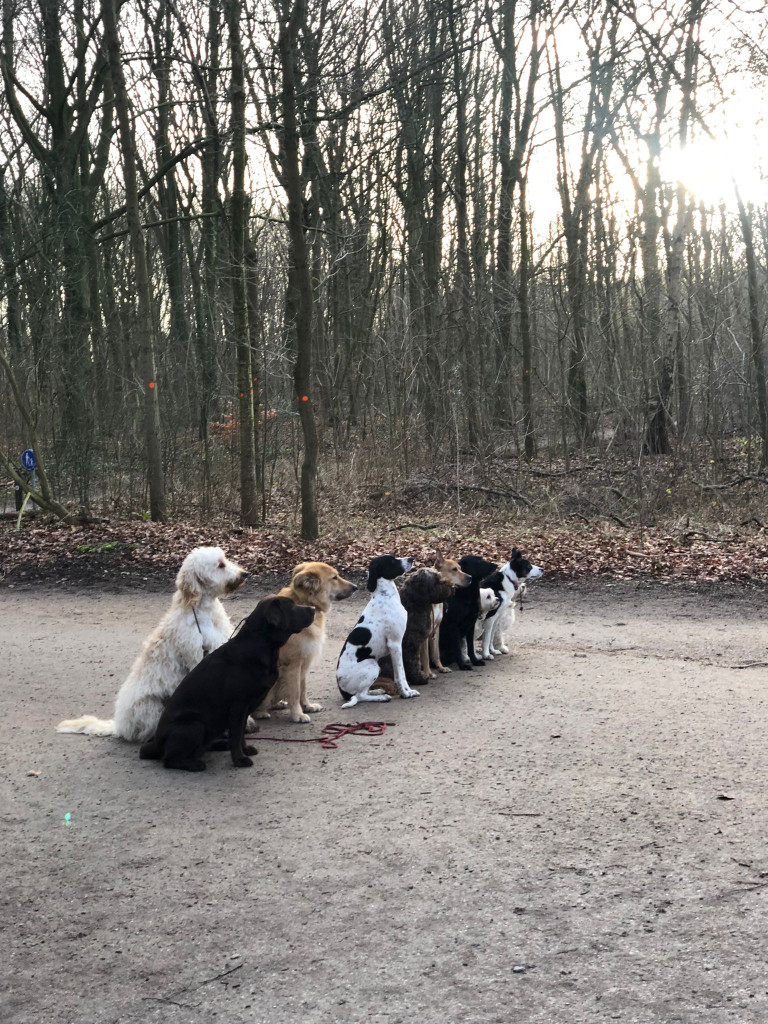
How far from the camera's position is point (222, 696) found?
6.44m

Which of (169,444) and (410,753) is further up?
(169,444)

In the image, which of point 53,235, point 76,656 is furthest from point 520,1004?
point 53,235

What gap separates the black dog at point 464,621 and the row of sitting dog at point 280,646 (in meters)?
0.01

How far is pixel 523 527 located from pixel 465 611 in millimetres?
9450

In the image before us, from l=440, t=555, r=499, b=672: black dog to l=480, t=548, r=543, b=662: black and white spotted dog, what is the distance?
127 millimetres

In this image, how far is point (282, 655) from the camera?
299 inches

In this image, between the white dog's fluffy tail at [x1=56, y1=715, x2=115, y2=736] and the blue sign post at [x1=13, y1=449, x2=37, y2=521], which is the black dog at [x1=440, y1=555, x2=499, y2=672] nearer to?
the white dog's fluffy tail at [x1=56, y1=715, x2=115, y2=736]

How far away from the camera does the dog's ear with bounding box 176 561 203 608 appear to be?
7.23 metres

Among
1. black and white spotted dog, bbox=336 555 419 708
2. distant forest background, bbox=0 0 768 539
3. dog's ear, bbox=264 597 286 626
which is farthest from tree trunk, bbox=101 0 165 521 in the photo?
dog's ear, bbox=264 597 286 626

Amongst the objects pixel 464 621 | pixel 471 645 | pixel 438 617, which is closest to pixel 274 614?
pixel 438 617

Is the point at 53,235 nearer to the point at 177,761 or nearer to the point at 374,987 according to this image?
the point at 177,761

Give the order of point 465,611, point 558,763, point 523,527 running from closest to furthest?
1. point 558,763
2. point 465,611
3. point 523,527

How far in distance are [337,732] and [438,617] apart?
202 centimetres

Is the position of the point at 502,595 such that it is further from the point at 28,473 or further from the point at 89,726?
the point at 28,473
